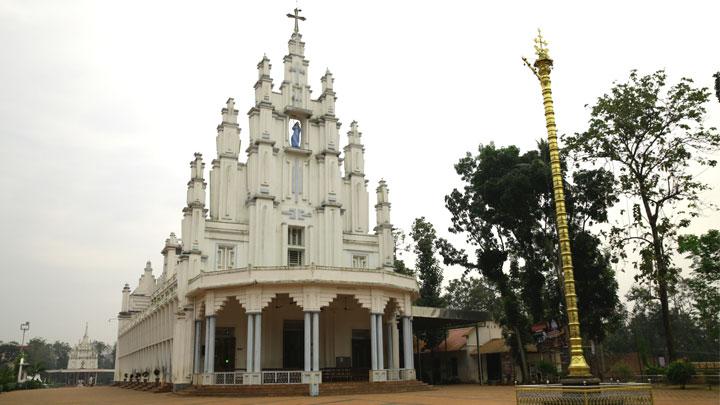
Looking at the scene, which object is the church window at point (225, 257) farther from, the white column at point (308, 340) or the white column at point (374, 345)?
the white column at point (374, 345)

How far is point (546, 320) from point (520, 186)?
845cm

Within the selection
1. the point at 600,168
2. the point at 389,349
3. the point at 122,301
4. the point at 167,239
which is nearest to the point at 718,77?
the point at 600,168

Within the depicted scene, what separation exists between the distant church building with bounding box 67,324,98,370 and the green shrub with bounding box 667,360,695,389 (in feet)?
319

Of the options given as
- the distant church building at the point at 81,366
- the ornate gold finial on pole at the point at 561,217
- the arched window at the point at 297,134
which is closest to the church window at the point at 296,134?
the arched window at the point at 297,134

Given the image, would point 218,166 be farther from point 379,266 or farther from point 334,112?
point 379,266

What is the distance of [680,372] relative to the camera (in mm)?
24000

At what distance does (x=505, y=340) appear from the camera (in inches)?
1500

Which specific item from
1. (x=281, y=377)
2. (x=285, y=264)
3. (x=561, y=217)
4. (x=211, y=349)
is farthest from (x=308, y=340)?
(x=561, y=217)

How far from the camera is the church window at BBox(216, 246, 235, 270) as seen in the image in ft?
105

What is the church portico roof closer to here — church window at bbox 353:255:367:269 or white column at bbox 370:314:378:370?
white column at bbox 370:314:378:370

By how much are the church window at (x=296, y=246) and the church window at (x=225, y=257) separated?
3.38 m

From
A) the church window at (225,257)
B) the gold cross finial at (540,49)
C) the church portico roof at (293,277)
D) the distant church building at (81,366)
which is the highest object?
the gold cross finial at (540,49)

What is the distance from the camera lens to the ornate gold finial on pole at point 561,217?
13342mm

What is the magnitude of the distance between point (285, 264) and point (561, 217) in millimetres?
21001
